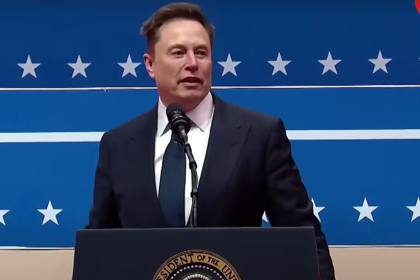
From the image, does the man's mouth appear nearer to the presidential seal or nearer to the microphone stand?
the microphone stand

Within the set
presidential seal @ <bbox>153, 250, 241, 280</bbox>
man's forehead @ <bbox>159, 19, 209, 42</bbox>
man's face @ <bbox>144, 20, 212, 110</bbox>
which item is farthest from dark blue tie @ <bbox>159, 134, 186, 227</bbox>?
presidential seal @ <bbox>153, 250, 241, 280</bbox>

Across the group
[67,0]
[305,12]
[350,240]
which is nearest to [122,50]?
[67,0]

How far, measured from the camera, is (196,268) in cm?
80

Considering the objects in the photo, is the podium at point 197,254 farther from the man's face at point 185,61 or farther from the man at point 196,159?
the man's face at point 185,61

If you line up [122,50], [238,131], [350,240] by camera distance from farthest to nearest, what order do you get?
[122,50], [350,240], [238,131]

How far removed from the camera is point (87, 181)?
1.82 metres

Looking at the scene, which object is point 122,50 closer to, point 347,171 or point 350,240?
point 347,171

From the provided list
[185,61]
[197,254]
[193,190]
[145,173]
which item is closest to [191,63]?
[185,61]

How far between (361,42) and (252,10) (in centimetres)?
37

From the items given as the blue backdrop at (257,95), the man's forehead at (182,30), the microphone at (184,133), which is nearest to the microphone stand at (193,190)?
the microphone at (184,133)

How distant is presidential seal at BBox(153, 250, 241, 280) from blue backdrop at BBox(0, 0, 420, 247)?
1023mm

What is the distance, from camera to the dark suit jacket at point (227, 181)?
1.19 metres

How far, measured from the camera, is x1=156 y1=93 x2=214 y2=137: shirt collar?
4.26 feet

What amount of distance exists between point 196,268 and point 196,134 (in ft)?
1.71
